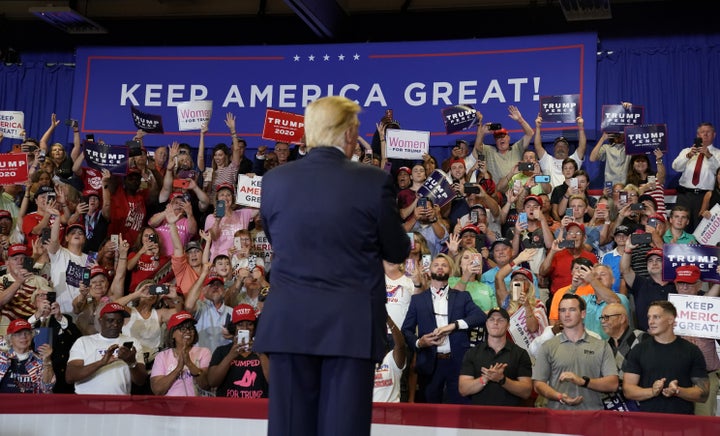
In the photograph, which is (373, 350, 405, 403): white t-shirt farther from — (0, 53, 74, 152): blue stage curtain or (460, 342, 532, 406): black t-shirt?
(0, 53, 74, 152): blue stage curtain

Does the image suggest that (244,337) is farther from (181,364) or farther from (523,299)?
(523,299)

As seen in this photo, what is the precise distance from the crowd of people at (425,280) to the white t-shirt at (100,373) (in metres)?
0.01

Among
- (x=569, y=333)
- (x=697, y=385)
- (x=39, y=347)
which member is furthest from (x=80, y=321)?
(x=697, y=385)

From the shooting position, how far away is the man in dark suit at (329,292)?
123 inches

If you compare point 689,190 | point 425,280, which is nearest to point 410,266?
point 425,280

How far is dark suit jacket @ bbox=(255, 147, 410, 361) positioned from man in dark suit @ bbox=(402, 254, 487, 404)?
167 inches

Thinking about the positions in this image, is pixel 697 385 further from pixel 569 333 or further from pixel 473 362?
pixel 473 362

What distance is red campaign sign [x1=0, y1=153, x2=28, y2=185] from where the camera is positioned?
422 inches

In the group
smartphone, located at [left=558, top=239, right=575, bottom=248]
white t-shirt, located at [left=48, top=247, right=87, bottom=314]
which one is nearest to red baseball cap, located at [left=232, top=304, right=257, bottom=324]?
white t-shirt, located at [left=48, top=247, right=87, bottom=314]

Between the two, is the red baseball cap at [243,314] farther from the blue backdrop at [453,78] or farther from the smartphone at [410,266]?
the blue backdrop at [453,78]

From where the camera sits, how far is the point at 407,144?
36.6 ft

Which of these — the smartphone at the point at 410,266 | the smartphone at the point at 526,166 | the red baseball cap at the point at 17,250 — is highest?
the smartphone at the point at 526,166

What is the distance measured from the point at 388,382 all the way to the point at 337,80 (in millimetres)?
7335

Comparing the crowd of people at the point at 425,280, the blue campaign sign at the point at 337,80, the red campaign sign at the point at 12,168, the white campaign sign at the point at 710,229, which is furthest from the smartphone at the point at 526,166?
the red campaign sign at the point at 12,168
